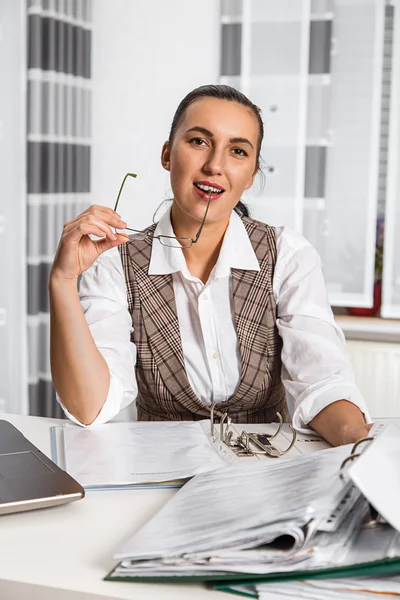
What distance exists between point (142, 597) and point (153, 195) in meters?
2.59

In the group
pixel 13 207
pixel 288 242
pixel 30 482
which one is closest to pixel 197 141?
pixel 288 242

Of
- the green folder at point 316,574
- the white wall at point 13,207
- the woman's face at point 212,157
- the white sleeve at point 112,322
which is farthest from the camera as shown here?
the white wall at point 13,207

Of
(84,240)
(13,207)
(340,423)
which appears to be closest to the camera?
(340,423)

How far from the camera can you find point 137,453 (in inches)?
45.6

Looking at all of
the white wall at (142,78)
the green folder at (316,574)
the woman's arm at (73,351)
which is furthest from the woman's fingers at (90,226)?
the white wall at (142,78)

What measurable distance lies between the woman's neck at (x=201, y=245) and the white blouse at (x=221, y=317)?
27 mm

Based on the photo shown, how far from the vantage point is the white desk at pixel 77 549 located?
0.75 meters

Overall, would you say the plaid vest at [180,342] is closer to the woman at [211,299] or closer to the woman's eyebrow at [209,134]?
the woman at [211,299]

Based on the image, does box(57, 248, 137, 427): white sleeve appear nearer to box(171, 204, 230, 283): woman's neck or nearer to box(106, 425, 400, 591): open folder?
box(171, 204, 230, 283): woman's neck

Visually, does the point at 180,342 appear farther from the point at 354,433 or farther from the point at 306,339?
the point at 354,433

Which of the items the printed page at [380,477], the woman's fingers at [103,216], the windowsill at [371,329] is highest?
the woman's fingers at [103,216]

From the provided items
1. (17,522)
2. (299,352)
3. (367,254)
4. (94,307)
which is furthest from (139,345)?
(367,254)

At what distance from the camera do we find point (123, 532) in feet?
2.95

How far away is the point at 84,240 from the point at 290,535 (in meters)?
0.78
